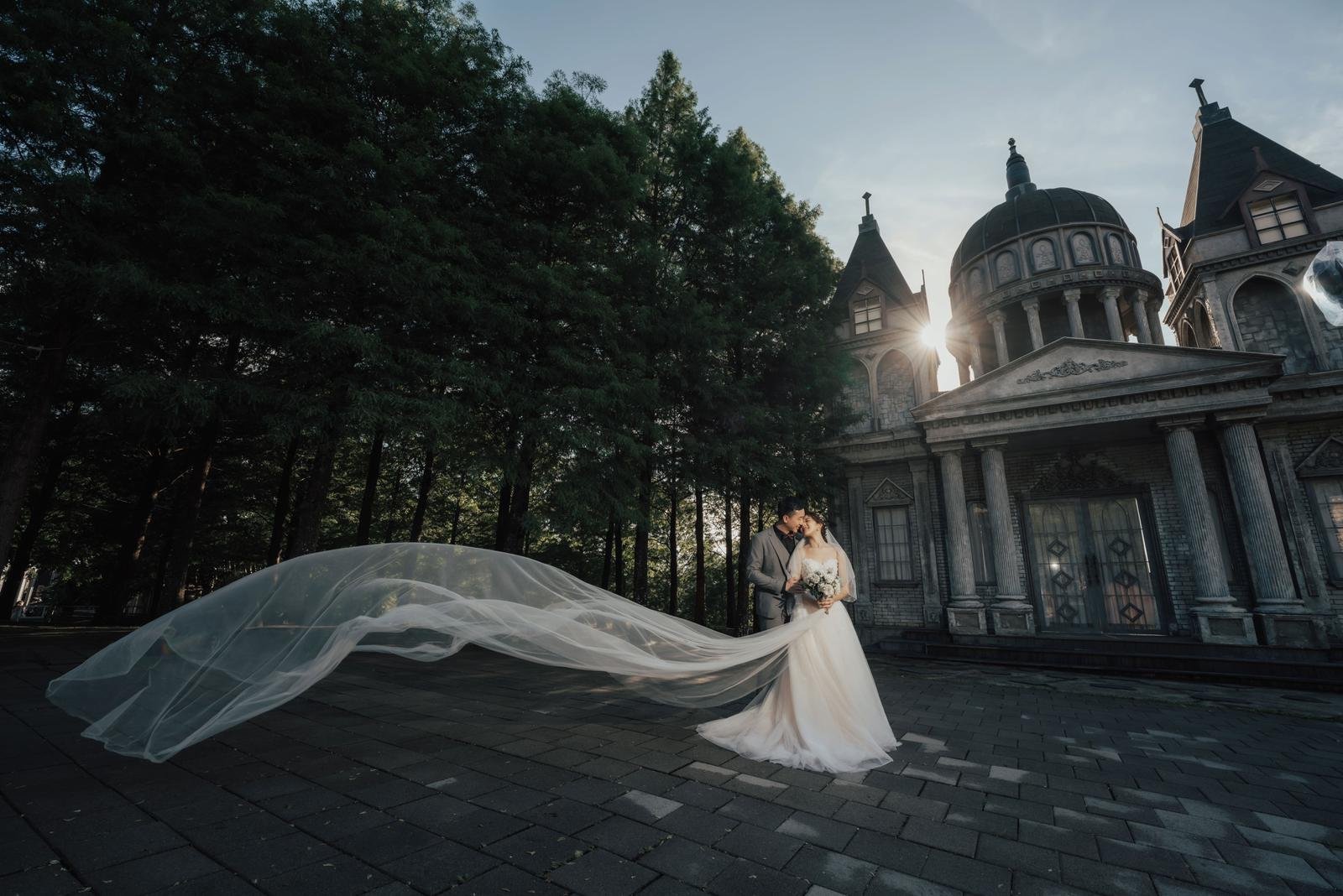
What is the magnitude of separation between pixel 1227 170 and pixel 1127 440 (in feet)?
40.4

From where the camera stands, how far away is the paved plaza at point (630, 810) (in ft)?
8.30

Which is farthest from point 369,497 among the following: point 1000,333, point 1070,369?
point 1000,333

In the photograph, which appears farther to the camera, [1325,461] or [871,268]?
[871,268]

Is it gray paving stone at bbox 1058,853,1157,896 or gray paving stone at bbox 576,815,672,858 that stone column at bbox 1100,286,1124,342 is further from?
gray paving stone at bbox 576,815,672,858

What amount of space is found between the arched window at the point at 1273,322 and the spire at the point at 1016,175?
1209cm

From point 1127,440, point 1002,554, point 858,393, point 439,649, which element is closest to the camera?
point 439,649

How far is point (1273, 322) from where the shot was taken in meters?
15.2

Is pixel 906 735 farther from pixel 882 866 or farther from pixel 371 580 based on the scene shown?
pixel 371 580

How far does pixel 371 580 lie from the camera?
423 centimetres

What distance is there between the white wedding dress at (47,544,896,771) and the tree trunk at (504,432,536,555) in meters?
6.08

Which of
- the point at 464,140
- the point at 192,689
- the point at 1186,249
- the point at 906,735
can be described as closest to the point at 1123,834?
the point at 906,735

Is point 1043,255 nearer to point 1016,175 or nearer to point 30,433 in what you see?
point 1016,175

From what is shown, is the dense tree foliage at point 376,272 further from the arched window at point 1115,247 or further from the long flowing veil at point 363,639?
the arched window at point 1115,247

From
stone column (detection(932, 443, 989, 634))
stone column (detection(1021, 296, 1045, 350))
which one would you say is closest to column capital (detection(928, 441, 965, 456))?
stone column (detection(932, 443, 989, 634))
